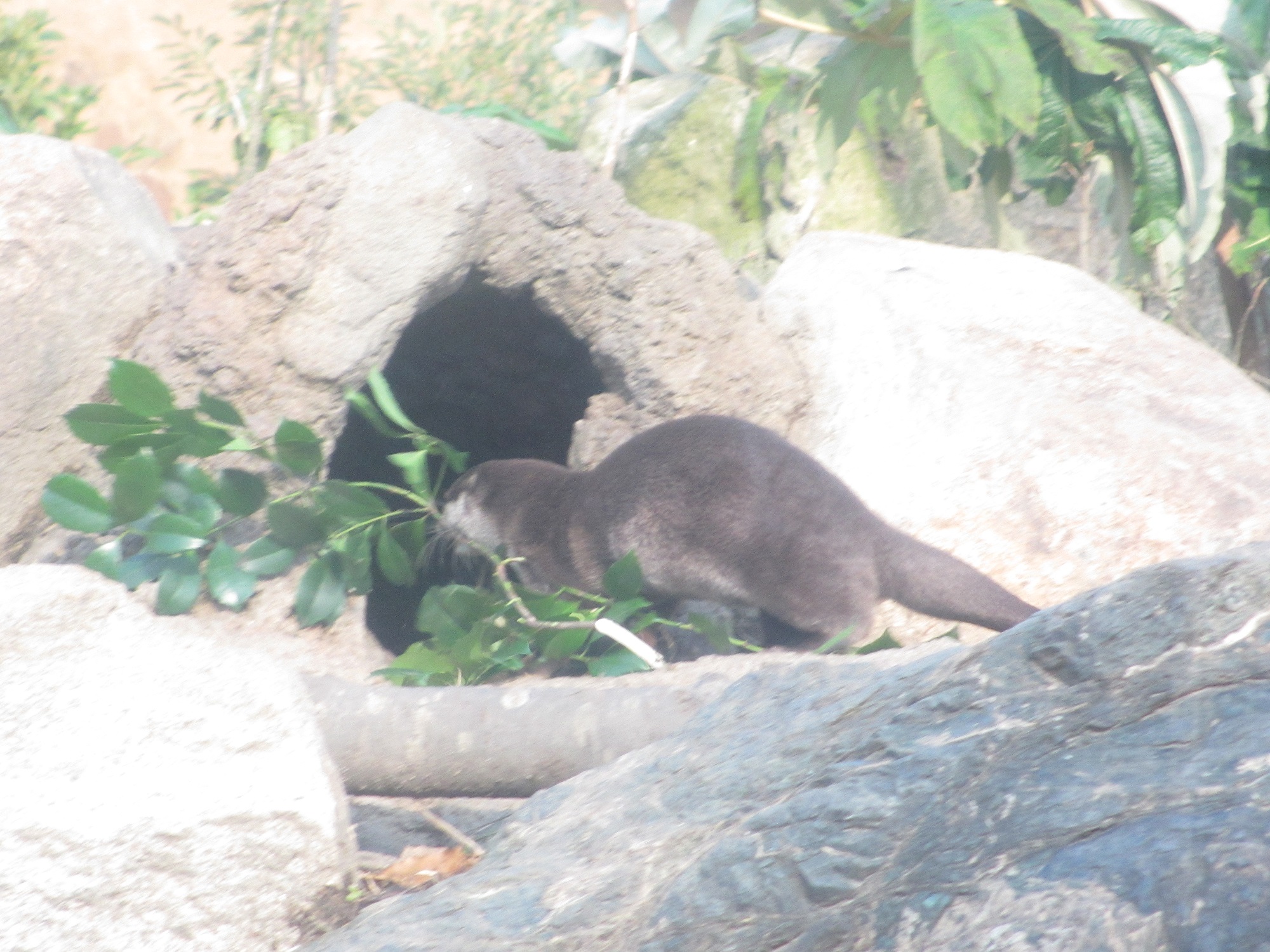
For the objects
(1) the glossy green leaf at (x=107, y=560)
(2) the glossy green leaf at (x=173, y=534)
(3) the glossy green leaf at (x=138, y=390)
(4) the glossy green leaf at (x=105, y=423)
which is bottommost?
(1) the glossy green leaf at (x=107, y=560)

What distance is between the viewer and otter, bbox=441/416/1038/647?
3029mm

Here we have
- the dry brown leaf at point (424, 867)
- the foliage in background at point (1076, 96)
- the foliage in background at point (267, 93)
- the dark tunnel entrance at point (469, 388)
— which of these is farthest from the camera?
the foliage in background at point (267, 93)

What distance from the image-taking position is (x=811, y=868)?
3.88ft

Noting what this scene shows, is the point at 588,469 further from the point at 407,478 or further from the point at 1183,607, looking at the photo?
the point at 1183,607

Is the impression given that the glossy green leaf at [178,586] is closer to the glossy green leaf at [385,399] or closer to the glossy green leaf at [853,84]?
the glossy green leaf at [385,399]

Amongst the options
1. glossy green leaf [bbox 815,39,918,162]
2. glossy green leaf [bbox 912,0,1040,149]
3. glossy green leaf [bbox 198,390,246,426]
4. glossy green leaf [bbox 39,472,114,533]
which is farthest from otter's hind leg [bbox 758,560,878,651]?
glossy green leaf [bbox 815,39,918,162]

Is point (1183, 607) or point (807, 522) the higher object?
point (1183, 607)

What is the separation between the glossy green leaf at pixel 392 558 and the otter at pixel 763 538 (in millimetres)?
614

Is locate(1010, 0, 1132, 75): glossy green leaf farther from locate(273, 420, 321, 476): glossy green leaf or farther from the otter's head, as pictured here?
locate(273, 420, 321, 476): glossy green leaf

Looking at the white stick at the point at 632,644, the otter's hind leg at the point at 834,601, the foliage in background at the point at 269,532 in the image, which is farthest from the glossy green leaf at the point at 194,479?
the otter's hind leg at the point at 834,601

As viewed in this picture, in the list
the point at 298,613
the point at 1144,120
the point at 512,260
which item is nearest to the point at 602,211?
the point at 512,260

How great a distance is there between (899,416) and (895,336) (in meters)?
0.32

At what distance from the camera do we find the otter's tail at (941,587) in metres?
2.93

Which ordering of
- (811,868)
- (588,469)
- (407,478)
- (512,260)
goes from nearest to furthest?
(811,868), (407,478), (512,260), (588,469)
